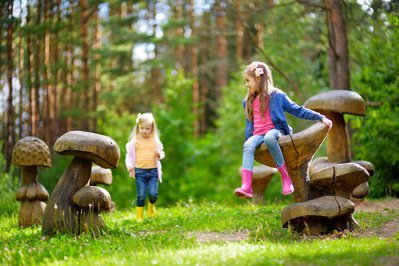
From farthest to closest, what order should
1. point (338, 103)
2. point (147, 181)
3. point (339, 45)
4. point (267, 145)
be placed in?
point (339, 45) < point (147, 181) < point (338, 103) < point (267, 145)

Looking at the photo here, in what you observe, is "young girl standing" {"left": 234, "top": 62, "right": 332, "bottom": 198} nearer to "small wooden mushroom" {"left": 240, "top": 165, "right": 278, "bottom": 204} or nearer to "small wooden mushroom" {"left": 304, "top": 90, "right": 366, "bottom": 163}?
"small wooden mushroom" {"left": 304, "top": 90, "right": 366, "bottom": 163}

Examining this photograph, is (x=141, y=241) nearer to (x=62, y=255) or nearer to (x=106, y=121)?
(x=62, y=255)

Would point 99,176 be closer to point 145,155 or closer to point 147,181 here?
point 147,181

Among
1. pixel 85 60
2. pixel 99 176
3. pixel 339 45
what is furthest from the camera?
pixel 85 60

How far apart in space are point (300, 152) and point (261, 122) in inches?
28.9

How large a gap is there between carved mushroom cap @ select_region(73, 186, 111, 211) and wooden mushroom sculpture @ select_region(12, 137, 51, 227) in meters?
1.74

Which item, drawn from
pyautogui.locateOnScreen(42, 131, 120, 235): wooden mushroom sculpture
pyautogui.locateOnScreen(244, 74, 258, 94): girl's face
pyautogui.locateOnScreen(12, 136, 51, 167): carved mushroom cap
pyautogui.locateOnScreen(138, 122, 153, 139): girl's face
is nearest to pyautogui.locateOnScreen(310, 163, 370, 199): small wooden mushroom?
pyautogui.locateOnScreen(244, 74, 258, 94): girl's face

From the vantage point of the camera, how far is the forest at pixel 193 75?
40.1 feet

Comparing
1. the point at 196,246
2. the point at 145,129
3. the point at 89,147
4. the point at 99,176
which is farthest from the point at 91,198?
the point at 99,176

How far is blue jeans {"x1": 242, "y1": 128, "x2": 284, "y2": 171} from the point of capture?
658 centimetres

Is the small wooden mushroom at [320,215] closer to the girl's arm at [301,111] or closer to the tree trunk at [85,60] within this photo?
the girl's arm at [301,111]

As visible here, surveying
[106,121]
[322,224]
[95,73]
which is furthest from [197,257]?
[106,121]

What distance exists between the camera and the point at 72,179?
7129mm

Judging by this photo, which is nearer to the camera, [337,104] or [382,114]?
[337,104]
